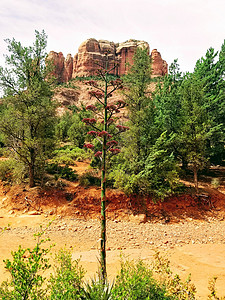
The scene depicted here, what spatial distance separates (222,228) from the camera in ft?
38.9

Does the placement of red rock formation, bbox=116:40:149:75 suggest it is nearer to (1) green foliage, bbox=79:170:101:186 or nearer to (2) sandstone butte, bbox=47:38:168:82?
(2) sandstone butte, bbox=47:38:168:82

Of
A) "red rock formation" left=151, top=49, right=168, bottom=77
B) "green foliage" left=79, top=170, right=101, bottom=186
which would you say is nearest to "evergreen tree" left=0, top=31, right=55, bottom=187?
"green foliage" left=79, top=170, right=101, bottom=186

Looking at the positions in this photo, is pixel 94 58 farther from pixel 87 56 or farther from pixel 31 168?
pixel 31 168

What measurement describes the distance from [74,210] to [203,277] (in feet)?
27.3

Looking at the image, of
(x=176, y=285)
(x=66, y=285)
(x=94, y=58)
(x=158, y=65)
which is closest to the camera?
(x=66, y=285)

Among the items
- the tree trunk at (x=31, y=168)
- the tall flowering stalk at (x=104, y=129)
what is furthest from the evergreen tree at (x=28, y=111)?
the tall flowering stalk at (x=104, y=129)

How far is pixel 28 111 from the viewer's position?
13078mm

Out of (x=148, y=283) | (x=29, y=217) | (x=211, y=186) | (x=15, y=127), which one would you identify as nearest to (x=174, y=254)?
(x=148, y=283)

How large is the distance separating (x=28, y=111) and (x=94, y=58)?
82.9 meters

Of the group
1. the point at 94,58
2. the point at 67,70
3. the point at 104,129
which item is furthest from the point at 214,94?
the point at 67,70

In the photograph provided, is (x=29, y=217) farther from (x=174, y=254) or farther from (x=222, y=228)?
(x=222, y=228)

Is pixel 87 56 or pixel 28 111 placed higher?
pixel 87 56

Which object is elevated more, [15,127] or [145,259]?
[15,127]

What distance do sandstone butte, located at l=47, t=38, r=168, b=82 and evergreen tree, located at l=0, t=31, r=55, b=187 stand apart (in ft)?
238
